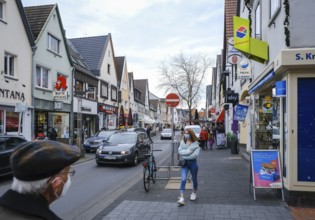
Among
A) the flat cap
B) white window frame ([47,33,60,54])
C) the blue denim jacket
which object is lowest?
the blue denim jacket

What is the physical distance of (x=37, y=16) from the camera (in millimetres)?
26266

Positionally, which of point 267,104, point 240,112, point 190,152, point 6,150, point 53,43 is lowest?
point 6,150

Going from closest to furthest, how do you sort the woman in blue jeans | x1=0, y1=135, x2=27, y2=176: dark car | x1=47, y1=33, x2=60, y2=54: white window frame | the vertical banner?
the vertical banner → the woman in blue jeans → x1=0, y1=135, x2=27, y2=176: dark car → x1=47, y1=33, x2=60, y2=54: white window frame

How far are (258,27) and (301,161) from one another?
6.13m

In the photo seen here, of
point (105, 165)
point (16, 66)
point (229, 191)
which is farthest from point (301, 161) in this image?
point (16, 66)

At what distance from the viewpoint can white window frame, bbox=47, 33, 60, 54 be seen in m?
26.4

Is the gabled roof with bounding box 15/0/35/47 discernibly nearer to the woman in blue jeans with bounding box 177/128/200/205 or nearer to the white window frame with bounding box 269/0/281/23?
the white window frame with bounding box 269/0/281/23

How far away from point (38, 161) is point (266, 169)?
7.54 meters

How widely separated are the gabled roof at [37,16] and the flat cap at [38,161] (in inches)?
951

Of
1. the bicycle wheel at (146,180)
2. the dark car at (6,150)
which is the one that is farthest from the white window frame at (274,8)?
the dark car at (6,150)

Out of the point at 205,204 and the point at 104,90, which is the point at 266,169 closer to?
the point at 205,204

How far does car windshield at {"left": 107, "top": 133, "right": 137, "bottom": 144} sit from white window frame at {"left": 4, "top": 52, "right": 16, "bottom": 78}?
301 inches

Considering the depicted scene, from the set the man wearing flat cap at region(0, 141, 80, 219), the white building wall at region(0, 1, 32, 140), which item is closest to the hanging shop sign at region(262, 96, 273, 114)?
the man wearing flat cap at region(0, 141, 80, 219)

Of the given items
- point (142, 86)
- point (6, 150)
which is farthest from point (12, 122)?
point (142, 86)
